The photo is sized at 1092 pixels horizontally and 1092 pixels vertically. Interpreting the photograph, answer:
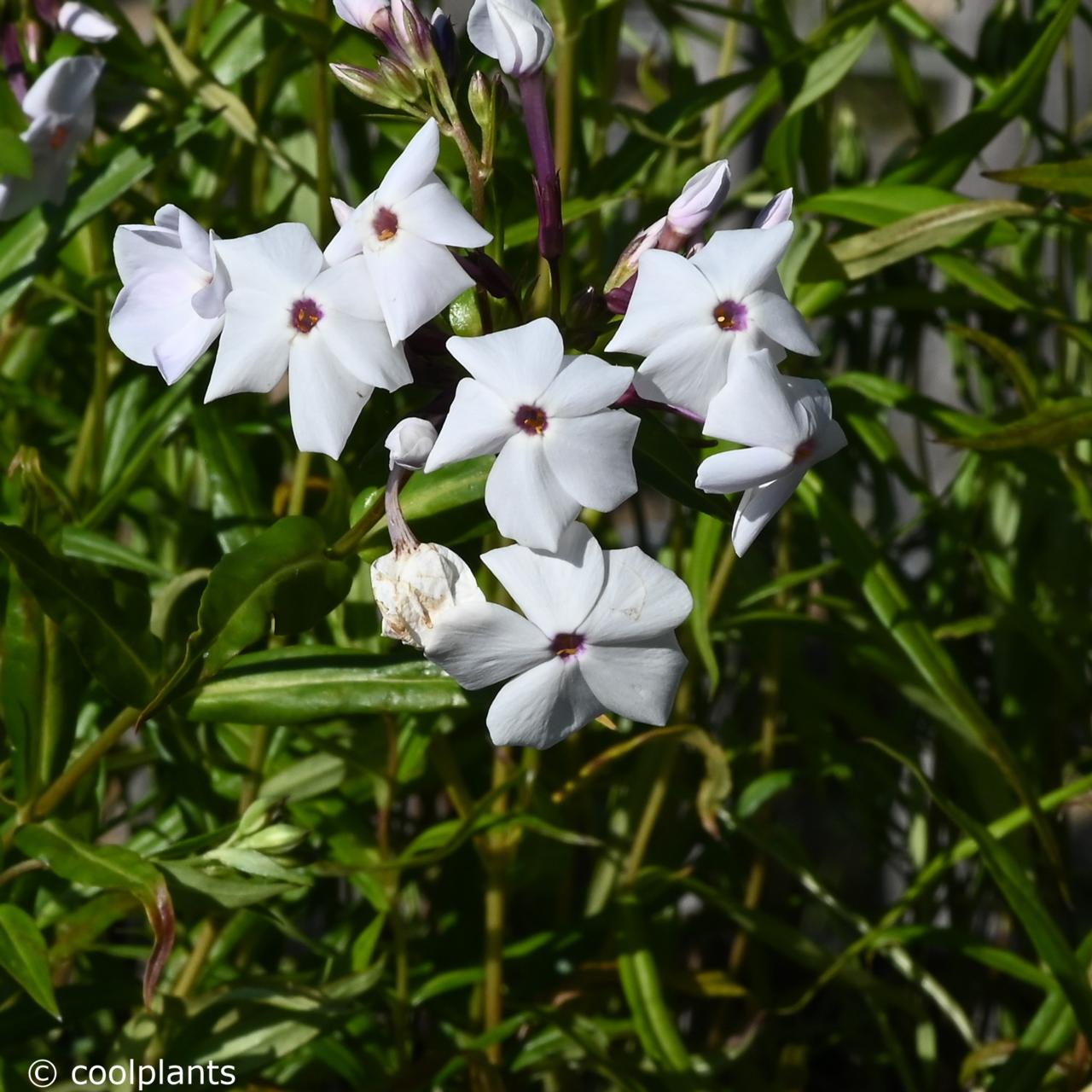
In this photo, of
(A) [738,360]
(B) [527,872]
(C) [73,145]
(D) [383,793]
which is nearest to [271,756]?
(D) [383,793]

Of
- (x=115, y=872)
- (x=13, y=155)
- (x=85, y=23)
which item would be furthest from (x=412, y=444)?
(x=85, y=23)

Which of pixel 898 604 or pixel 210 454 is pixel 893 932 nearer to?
pixel 898 604

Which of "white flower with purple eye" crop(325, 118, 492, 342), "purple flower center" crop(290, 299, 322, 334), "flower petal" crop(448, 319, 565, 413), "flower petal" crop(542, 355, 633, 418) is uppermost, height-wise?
"white flower with purple eye" crop(325, 118, 492, 342)

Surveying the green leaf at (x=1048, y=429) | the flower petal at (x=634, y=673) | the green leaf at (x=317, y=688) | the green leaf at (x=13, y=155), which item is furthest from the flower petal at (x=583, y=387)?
the green leaf at (x=13, y=155)

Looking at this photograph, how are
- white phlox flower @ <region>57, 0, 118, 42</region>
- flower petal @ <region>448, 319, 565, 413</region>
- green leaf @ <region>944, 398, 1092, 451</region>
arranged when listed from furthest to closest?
white phlox flower @ <region>57, 0, 118, 42</region> → green leaf @ <region>944, 398, 1092, 451</region> → flower petal @ <region>448, 319, 565, 413</region>

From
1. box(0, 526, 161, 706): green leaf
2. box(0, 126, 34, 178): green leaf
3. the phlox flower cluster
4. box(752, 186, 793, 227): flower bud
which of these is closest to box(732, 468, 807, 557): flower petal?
the phlox flower cluster

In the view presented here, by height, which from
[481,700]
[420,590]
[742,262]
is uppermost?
[742,262]

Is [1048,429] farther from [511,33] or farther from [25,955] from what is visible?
[25,955]

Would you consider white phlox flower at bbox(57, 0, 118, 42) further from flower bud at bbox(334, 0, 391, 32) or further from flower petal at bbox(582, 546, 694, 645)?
flower petal at bbox(582, 546, 694, 645)
